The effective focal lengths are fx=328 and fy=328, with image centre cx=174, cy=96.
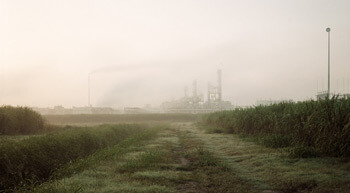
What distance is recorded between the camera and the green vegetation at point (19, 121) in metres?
18.8

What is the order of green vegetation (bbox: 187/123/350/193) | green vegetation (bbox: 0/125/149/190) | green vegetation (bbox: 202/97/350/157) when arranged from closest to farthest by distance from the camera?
green vegetation (bbox: 187/123/350/193) < green vegetation (bbox: 0/125/149/190) < green vegetation (bbox: 202/97/350/157)

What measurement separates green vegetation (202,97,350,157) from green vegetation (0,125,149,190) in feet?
27.3

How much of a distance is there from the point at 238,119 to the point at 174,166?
47.5ft

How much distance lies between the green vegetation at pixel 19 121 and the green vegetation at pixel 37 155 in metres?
6.21

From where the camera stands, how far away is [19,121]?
19875 millimetres

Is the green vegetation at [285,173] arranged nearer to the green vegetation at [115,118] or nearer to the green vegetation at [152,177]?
the green vegetation at [152,177]

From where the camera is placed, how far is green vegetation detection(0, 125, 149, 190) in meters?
8.83

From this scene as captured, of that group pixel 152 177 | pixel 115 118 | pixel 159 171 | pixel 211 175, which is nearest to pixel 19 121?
pixel 159 171

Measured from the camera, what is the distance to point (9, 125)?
18.9 meters

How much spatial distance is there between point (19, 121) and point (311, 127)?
53.7 ft

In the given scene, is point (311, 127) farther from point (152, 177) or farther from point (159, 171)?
point (152, 177)

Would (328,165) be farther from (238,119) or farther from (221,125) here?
(221,125)

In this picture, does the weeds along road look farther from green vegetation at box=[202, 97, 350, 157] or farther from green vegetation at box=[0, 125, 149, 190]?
green vegetation at box=[0, 125, 149, 190]

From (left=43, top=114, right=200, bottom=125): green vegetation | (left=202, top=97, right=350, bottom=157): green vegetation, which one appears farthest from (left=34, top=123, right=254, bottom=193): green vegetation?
(left=43, top=114, right=200, bottom=125): green vegetation
